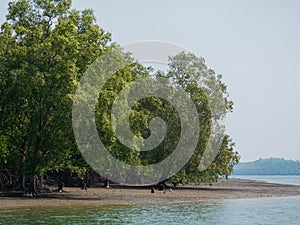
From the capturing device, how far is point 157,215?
1708 inches

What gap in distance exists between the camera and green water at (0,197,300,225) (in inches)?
1521

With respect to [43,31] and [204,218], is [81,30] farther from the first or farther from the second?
[204,218]

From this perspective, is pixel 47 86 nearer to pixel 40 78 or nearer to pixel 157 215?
pixel 40 78

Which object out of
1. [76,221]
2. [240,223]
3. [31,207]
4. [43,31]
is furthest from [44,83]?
[240,223]

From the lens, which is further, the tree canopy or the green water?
the tree canopy

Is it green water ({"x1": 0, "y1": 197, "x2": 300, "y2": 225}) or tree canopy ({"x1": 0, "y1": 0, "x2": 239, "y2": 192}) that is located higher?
tree canopy ({"x1": 0, "y1": 0, "x2": 239, "y2": 192})

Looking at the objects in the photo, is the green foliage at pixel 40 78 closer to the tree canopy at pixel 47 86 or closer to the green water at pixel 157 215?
the tree canopy at pixel 47 86

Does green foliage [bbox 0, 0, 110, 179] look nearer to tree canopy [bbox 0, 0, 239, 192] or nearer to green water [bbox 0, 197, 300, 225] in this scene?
tree canopy [bbox 0, 0, 239, 192]

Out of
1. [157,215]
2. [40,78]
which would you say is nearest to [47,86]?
[40,78]

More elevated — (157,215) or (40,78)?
(40,78)

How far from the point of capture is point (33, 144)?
5331 centimetres

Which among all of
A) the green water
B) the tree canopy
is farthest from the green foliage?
the green water

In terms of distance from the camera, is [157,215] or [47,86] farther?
[47,86]

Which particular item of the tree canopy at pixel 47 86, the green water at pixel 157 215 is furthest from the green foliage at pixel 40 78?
the green water at pixel 157 215
